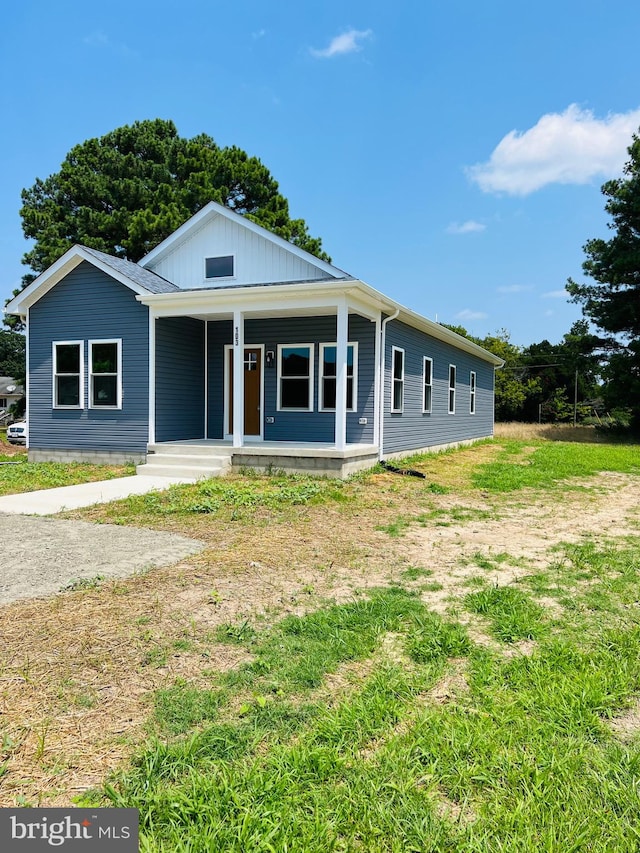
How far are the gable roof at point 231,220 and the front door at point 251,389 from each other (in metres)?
2.35

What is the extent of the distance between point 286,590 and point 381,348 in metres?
8.04

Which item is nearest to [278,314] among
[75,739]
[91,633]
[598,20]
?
[598,20]

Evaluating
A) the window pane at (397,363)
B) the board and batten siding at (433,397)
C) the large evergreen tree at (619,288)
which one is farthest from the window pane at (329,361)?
the large evergreen tree at (619,288)

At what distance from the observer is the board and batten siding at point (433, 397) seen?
12.3m

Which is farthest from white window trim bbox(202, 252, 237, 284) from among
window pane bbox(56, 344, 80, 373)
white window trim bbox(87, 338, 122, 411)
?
window pane bbox(56, 344, 80, 373)

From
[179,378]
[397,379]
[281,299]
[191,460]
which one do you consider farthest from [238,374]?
[397,379]

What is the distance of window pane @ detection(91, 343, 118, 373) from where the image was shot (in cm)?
1198

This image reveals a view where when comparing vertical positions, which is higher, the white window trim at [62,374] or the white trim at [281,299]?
the white trim at [281,299]

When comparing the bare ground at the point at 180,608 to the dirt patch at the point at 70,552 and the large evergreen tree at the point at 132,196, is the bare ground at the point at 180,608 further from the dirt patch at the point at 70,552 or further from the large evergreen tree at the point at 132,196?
the large evergreen tree at the point at 132,196

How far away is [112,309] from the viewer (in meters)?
12.0

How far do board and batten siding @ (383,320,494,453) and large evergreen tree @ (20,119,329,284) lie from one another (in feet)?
34.5

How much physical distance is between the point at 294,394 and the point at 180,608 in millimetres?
8910

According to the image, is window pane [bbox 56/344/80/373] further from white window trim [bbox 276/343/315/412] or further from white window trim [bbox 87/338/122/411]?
white window trim [bbox 276/343/315/412]

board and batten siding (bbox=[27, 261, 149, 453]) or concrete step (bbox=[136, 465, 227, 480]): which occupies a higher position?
board and batten siding (bbox=[27, 261, 149, 453])
